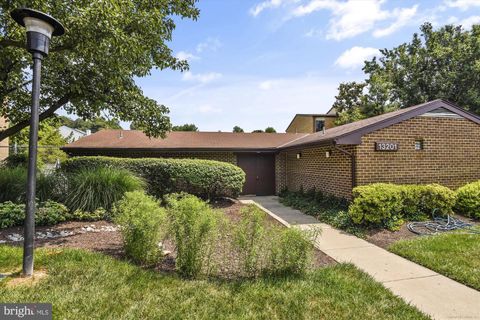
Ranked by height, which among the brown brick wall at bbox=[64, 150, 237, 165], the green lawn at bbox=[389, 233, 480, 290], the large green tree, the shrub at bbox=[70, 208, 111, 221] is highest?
the large green tree

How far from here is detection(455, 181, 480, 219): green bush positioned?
7741 mm

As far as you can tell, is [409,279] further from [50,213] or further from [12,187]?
[12,187]

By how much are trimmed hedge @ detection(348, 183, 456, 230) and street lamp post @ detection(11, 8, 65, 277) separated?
659 centimetres

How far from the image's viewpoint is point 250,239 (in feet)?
12.7

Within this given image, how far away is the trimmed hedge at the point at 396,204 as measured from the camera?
6.86m

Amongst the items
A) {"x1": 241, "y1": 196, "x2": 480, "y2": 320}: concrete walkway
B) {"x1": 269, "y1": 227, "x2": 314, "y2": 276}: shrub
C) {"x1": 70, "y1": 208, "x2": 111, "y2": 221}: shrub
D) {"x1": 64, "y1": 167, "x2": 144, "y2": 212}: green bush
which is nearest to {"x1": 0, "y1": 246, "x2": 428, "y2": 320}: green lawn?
{"x1": 269, "y1": 227, "x2": 314, "y2": 276}: shrub

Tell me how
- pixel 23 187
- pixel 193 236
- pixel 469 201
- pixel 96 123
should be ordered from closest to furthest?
pixel 193 236, pixel 23 187, pixel 469 201, pixel 96 123

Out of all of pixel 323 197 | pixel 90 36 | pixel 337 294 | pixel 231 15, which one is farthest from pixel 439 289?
pixel 231 15

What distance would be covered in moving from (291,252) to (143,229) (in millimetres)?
2198

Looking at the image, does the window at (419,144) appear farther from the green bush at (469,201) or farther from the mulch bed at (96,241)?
the mulch bed at (96,241)

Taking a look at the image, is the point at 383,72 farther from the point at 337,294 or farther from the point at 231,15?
the point at 337,294

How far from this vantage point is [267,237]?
159 inches

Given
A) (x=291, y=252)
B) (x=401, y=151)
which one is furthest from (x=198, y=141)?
(x=291, y=252)

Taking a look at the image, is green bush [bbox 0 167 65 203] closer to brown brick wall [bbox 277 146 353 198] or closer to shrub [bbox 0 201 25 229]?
shrub [bbox 0 201 25 229]
